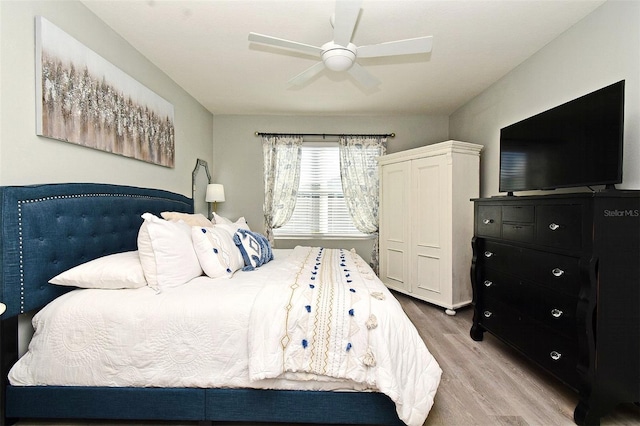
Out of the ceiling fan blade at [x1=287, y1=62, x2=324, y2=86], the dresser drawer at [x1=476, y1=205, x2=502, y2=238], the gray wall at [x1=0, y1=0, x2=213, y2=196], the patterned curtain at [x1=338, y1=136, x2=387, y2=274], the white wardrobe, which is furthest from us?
the patterned curtain at [x1=338, y1=136, x2=387, y2=274]

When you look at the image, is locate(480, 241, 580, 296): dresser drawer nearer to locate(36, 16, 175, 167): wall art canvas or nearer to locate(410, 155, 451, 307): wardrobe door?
locate(410, 155, 451, 307): wardrobe door

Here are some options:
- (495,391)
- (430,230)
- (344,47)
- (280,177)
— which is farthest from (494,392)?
(280,177)

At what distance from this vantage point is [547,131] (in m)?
2.13

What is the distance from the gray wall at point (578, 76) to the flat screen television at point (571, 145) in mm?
252

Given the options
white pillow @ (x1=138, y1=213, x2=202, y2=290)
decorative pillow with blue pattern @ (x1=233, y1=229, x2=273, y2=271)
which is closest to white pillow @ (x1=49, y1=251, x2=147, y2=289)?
white pillow @ (x1=138, y1=213, x2=202, y2=290)

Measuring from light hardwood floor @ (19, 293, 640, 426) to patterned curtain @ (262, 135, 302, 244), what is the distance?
8.51 feet

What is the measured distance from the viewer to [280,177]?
4367mm

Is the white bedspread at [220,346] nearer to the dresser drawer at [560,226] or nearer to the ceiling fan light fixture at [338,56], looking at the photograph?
the dresser drawer at [560,226]

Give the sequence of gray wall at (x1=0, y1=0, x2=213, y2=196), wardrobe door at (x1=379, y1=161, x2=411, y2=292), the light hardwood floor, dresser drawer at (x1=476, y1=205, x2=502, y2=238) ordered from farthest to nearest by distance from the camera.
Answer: wardrobe door at (x1=379, y1=161, x2=411, y2=292) → dresser drawer at (x1=476, y1=205, x2=502, y2=238) → the light hardwood floor → gray wall at (x1=0, y1=0, x2=213, y2=196)

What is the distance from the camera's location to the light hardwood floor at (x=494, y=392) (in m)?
1.62

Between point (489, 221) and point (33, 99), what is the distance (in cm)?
323

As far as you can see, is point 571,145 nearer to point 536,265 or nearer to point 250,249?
point 536,265

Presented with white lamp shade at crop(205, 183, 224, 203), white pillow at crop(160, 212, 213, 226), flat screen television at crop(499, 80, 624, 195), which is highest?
flat screen television at crop(499, 80, 624, 195)

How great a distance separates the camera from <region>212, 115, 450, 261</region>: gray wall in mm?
4375
